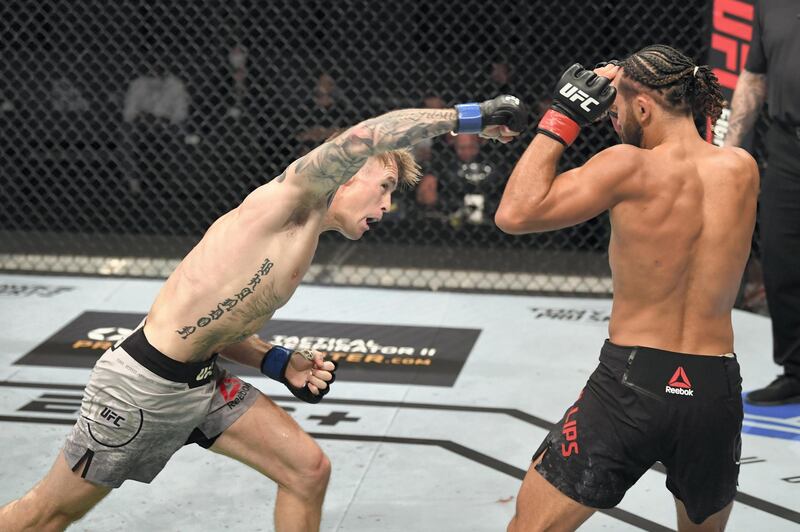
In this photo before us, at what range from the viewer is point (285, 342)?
4859 mm

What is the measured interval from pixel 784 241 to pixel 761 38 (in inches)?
28.8

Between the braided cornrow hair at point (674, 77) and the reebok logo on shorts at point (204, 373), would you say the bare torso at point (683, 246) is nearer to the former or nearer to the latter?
the braided cornrow hair at point (674, 77)

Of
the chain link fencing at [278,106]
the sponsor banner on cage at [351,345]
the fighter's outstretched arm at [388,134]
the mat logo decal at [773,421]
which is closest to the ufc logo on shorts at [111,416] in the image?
the fighter's outstretched arm at [388,134]

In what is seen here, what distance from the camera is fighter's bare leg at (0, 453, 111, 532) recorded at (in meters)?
2.53

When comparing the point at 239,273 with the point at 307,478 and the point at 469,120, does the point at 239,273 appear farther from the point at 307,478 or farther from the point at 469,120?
the point at 469,120

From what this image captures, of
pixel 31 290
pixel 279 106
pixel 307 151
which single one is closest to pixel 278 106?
pixel 279 106

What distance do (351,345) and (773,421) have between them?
1733 millimetres

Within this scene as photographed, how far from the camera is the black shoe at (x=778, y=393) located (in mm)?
4176

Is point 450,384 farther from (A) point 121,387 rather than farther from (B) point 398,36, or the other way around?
(B) point 398,36

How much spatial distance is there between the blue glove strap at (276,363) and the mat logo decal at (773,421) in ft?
6.26

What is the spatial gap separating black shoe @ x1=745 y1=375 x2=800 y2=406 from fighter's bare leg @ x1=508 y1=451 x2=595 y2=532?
6.61 ft

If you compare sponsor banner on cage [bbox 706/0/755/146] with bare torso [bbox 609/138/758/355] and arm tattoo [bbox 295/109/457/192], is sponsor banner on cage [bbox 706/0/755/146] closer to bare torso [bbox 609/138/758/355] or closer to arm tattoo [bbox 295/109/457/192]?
bare torso [bbox 609/138/758/355]

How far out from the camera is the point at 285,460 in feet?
8.67

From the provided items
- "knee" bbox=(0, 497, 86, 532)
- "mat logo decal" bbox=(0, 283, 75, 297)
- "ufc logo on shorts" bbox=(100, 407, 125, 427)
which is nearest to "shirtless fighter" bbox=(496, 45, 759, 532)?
"ufc logo on shorts" bbox=(100, 407, 125, 427)
